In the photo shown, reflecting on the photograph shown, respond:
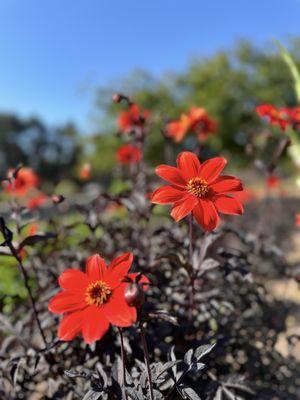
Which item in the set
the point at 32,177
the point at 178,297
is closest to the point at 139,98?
the point at 32,177

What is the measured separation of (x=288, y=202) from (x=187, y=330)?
856 centimetres

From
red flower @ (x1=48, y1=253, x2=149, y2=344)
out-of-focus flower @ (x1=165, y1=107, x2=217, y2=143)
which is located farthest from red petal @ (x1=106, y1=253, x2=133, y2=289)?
out-of-focus flower @ (x1=165, y1=107, x2=217, y2=143)

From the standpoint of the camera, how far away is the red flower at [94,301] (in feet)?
3.01

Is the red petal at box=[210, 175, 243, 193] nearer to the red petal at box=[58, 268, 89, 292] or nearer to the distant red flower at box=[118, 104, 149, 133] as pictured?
the red petal at box=[58, 268, 89, 292]

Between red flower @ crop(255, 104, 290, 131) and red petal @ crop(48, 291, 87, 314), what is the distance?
3.34 feet

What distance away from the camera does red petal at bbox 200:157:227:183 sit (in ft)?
3.65

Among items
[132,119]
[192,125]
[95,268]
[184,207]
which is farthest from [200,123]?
[95,268]

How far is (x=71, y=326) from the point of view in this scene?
96 centimetres

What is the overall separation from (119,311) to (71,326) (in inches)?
5.0

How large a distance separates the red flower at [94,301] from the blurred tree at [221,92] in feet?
48.6

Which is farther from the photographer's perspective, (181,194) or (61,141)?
(61,141)

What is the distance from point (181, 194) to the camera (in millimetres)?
1073

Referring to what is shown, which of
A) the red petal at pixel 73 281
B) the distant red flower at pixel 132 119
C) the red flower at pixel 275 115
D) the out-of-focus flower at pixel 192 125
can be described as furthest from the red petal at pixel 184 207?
the out-of-focus flower at pixel 192 125

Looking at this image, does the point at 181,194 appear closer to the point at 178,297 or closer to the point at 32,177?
the point at 178,297
